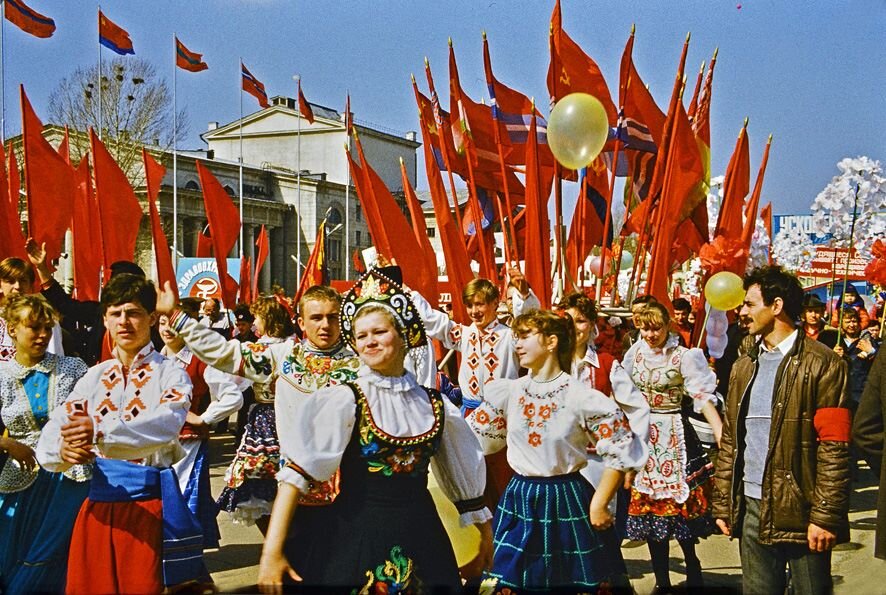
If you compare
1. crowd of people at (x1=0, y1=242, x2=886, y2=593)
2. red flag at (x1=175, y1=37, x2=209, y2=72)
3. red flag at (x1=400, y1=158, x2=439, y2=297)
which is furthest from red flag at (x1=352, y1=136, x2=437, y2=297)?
red flag at (x1=175, y1=37, x2=209, y2=72)

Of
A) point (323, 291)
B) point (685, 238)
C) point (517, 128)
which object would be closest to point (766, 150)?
point (685, 238)

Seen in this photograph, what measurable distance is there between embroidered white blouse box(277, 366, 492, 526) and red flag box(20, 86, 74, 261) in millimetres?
5965

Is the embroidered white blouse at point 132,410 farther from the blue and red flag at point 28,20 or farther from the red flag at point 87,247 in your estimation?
the blue and red flag at point 28,20

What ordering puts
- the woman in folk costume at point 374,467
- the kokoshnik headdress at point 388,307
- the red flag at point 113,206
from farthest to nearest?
1. the red flag at point 113,206
2. the kokoshnik headdress at point 388,307
3. the woman in folk costume at point 374,467

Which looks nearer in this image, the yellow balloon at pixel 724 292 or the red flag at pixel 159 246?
the red flag at pixel 159 246

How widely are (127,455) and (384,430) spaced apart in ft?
3.94

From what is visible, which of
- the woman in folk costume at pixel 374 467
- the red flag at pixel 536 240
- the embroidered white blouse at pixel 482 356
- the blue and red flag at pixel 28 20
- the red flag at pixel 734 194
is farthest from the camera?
the blue and red flag at pixel 28 20

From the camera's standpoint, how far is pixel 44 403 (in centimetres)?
463

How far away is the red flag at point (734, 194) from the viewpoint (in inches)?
424

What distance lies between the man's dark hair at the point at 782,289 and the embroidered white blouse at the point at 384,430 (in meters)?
1.58

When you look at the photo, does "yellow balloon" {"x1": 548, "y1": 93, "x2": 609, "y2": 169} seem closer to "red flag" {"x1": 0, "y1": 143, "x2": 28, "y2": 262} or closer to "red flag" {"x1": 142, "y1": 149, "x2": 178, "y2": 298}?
"red flag" {"x1": 142, "y1": 149, "x2": 178, "y2": 298}

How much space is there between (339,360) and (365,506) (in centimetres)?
201

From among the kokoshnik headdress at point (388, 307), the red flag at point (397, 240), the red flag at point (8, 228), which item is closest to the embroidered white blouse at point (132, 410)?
the kokoshnik headdress at point (388, 307)

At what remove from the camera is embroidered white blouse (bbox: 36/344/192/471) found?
12.8ft
